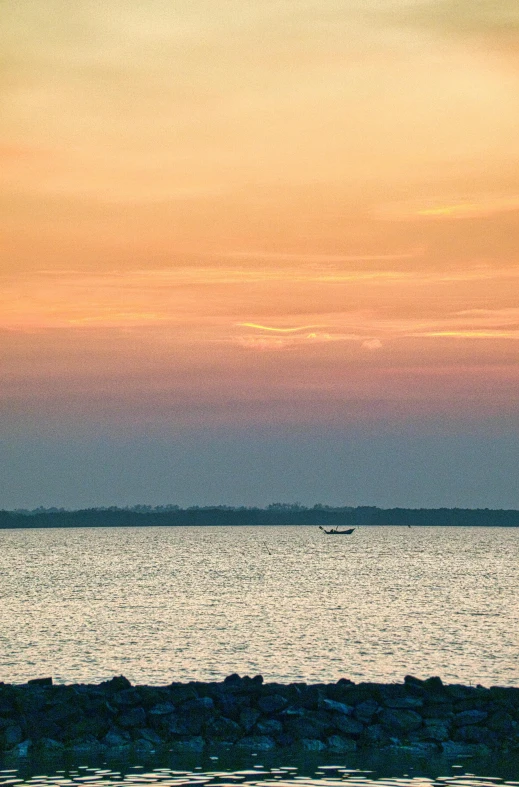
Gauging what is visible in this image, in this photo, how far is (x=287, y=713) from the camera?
104 feet

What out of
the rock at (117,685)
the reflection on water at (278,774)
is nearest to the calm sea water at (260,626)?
the rock at (117,685)

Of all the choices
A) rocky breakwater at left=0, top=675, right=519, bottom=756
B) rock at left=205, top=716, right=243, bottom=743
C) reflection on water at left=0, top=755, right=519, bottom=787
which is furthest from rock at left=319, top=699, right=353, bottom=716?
reflection on water at left=0, top=755, right=519, bottom=787

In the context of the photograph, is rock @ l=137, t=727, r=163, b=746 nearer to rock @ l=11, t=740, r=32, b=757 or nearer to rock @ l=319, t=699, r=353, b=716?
rock @ l=11, t=740, r=32, b=757

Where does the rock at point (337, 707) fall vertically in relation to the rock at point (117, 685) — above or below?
below

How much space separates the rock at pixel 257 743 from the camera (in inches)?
1172

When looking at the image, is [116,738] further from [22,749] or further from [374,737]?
[374,737]

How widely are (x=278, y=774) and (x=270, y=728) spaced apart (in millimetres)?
3894

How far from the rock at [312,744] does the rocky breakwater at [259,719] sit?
0.10 ft

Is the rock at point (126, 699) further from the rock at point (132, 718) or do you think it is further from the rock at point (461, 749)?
the rock at point (461, 749)

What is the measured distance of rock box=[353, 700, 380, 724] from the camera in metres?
31.2

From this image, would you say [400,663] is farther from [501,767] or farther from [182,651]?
[501,767]

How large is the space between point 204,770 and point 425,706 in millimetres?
7807

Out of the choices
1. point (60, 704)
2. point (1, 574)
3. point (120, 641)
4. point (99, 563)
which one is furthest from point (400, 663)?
point (99, 563)

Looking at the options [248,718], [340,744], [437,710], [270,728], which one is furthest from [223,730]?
[437,710]
